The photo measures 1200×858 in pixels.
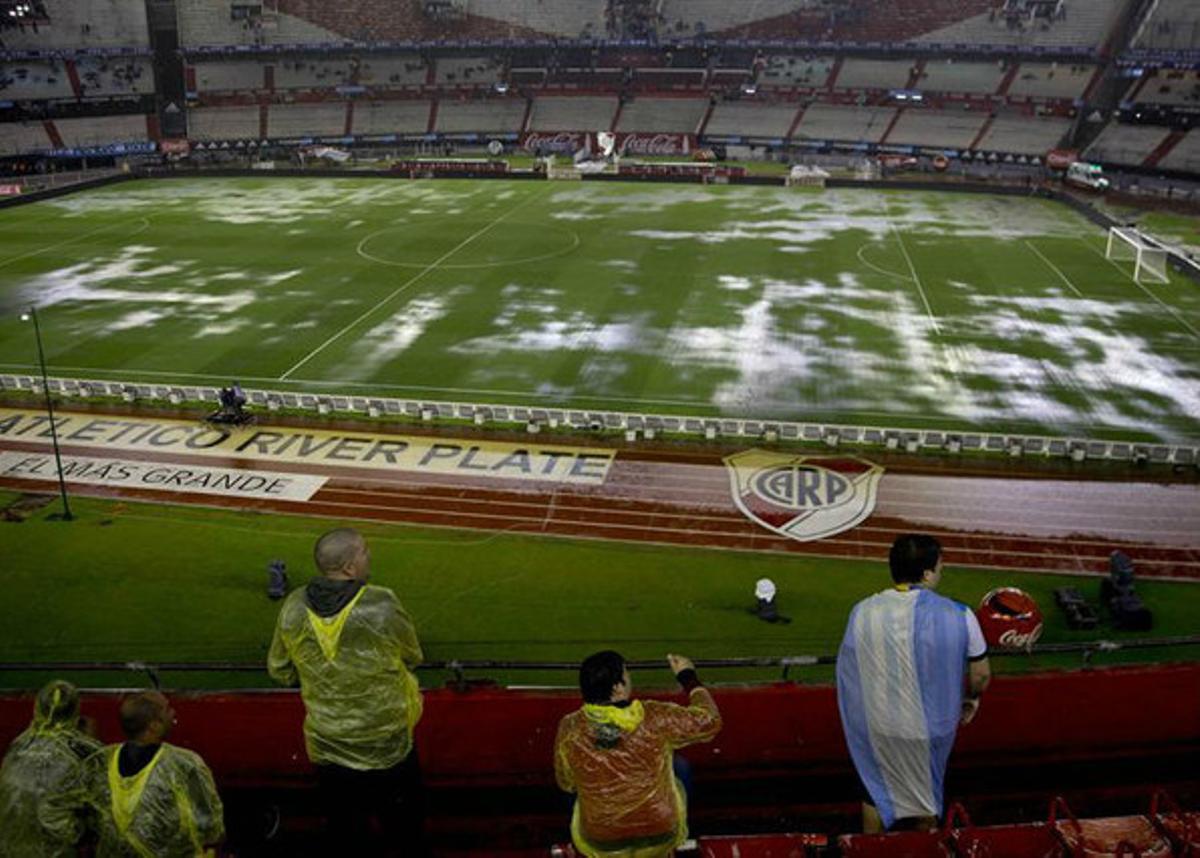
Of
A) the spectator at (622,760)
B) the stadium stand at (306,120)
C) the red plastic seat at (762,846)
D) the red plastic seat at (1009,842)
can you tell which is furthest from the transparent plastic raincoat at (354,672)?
the stadium stand at (306,120)

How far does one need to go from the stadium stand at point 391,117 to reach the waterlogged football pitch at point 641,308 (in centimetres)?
3042

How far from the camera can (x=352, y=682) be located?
6.60 m

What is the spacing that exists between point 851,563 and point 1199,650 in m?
6.35

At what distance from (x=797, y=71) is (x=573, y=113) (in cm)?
2105

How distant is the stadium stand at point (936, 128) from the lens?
254ft

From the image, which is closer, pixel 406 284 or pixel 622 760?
pixel 622 760

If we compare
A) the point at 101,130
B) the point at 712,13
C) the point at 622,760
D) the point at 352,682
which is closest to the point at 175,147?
the point at 101,130

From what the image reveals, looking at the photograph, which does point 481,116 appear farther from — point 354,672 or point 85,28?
point 354,672

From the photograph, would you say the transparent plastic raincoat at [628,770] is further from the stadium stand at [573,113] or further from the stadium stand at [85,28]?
the stadium stand at [85,28]

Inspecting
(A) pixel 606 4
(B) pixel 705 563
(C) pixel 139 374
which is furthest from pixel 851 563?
(A) pixel 606 4

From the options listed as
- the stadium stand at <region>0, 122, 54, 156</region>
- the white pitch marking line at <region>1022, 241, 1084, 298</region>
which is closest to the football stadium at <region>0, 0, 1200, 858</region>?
the white pitch marking line at <region>1022, 241, 1084, 298</region>

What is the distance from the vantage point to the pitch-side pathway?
2133cm

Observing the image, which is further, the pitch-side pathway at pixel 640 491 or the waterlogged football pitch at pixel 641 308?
the waterlogged football pitch at pixel 641 308

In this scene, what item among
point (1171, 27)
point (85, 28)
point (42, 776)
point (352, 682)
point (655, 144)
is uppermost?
point (1171, 27)
